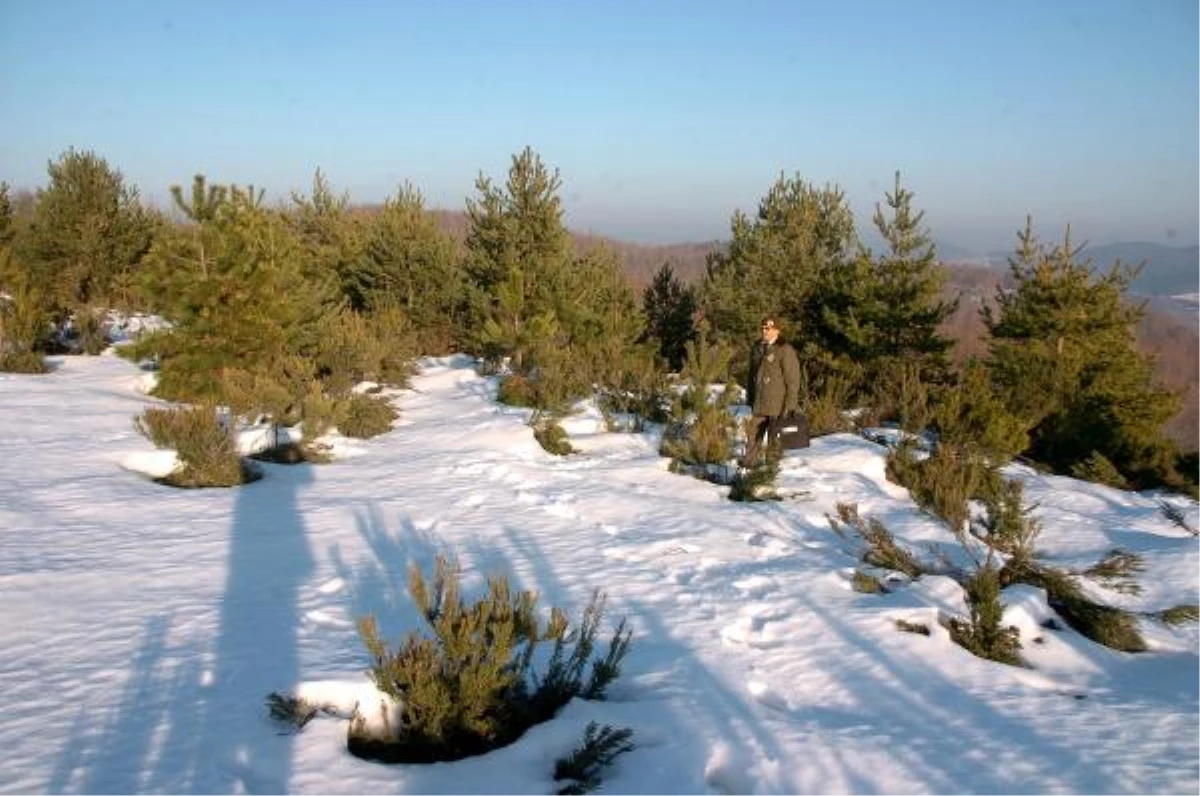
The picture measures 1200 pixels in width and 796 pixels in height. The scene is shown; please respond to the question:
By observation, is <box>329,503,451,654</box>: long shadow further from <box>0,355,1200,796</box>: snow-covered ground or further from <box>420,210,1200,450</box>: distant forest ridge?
<box>420,210,1200,450</box>: distant forest ridge

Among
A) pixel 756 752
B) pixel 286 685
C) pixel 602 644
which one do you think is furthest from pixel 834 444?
pixel 286 685

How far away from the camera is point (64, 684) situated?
3148 millimetres

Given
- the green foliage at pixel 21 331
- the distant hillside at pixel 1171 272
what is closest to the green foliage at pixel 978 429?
the green foliage at pixel 21 331

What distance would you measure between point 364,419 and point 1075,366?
551 inches

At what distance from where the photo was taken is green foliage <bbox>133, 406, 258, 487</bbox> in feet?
21.9

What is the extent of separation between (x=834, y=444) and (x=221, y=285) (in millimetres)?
7637

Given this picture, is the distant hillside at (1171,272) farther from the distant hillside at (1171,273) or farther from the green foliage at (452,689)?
the green foliage at (452,689)

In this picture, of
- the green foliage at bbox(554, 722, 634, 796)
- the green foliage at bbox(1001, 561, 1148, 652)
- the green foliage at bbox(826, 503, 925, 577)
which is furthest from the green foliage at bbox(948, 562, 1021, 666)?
the green foliage at bbox(554, 722, 634, 796)

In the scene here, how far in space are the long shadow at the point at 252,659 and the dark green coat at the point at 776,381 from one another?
4.94m

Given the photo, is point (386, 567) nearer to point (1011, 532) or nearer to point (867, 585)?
point (867, 585)

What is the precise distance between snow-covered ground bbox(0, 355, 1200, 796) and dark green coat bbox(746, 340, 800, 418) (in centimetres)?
96

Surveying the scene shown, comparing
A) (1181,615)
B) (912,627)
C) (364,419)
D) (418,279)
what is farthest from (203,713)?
(418,279)

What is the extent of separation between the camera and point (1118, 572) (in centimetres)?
483

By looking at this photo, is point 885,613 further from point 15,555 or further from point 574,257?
point 574,257
